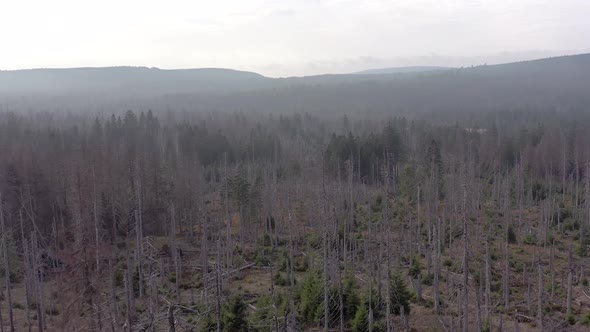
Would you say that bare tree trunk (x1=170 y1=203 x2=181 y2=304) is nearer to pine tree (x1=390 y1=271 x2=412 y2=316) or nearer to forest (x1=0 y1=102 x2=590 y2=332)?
forest (x1=0 y1=102 x2=590 y2=332)

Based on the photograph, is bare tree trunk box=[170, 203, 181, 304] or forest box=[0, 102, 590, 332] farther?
bare tree trunk box=[170, 203, 181, 304]

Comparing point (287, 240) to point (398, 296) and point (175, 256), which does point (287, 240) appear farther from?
point (398, 296)

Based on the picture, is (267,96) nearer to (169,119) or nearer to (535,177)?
(169,119)

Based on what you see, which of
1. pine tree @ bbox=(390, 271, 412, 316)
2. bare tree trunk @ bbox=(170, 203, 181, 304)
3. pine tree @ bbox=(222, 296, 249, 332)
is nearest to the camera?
pine tree @ bbox=(222, 296, 249, 332)

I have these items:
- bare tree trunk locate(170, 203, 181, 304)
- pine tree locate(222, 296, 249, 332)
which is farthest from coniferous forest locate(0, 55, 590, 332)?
bare tree trunk locate(170, 203, 181, 304)

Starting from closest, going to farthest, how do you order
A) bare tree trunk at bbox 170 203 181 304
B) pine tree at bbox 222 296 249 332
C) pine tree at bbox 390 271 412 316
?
pine tree at bbox 222 296 249 332
pine tree at bbox 390 271 412 316
bare tree trunk at bbox 170 203 181 304

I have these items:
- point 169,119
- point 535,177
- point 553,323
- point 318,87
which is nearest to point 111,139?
point 169,119
